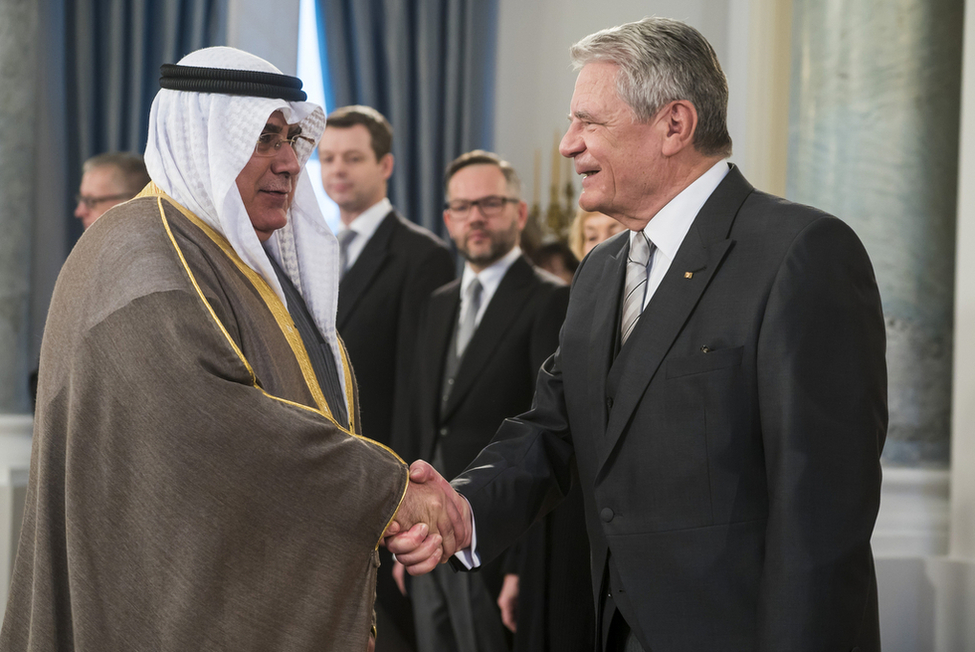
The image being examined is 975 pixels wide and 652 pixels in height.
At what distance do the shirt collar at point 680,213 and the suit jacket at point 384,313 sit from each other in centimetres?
190

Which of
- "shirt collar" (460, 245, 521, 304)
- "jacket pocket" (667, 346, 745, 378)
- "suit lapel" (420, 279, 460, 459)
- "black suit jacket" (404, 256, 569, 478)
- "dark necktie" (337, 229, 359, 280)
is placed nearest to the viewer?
Answer: "jacket pocket" (667, 346, 745, 378)

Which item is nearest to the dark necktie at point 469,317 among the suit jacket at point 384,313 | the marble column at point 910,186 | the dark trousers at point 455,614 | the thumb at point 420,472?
the suit jacket at point 384,313

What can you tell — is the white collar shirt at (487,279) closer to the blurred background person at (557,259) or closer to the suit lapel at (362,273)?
the suit lapel at (362,273)

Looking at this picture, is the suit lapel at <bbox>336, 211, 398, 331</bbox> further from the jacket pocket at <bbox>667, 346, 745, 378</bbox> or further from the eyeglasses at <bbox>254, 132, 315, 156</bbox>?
the jacket pocket at <bbox>667, 346, 745, 378</bbox>

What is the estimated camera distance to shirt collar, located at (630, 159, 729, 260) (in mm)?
1901

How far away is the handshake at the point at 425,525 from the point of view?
75.4 inches

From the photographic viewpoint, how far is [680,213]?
1.91 metres

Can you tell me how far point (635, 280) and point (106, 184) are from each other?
263 centimetres

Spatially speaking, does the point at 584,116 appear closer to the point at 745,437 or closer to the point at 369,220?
the point at 745,437

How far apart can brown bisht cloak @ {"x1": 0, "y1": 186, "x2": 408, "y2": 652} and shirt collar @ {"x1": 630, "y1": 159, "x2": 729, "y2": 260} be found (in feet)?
2.39

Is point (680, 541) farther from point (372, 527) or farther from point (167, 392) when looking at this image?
point (167, 392)

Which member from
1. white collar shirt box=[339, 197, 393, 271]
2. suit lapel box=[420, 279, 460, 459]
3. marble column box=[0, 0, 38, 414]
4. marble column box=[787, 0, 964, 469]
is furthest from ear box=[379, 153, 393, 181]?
marble column box=[787, 0, 964, 469]

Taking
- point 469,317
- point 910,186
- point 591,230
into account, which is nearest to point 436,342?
point 469,317

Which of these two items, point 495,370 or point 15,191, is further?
point 15,191
